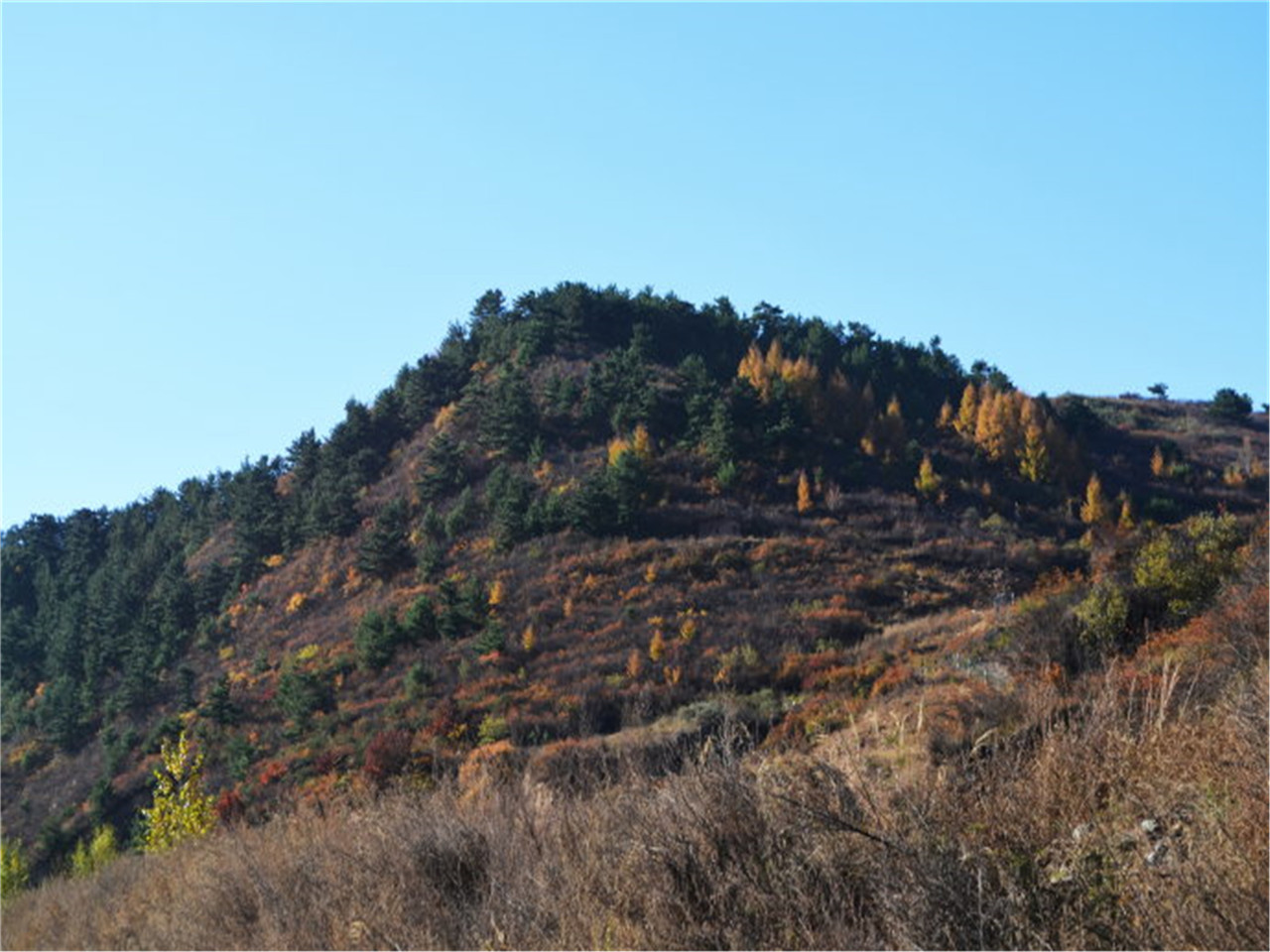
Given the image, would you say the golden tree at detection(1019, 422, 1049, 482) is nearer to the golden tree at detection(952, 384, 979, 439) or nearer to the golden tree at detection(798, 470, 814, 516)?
the golden tree at detection(952, 384, 979, 439)

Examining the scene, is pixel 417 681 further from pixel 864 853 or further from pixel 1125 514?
pixel 864 853

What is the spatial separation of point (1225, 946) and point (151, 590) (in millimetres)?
66179

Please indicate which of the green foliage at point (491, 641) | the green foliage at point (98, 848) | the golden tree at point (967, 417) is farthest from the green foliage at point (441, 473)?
the golden tree at point (967, 417)

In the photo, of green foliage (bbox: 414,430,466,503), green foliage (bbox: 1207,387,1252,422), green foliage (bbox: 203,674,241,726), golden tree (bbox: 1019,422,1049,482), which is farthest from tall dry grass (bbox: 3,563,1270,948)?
green foliage (bbox: 1207,387,1252,422)

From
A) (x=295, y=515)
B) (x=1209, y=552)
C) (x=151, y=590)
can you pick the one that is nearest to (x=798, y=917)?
(x=1209, y=552)

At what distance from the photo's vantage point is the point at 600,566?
4647 centimetres

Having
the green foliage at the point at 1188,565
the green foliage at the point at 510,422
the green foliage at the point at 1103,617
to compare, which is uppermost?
the green foliage at the point at 510,422

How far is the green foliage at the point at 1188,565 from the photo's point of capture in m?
20.1

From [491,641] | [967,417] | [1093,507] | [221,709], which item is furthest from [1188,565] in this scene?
[967,417]

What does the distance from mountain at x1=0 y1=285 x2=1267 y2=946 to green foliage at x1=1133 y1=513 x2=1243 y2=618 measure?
4.3 inches

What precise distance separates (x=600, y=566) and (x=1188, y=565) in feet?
90.1

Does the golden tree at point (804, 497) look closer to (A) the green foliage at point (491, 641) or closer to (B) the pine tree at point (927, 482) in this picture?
(B) the pine tree at point (927, 482)

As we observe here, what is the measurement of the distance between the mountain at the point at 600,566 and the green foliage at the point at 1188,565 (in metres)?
0.11

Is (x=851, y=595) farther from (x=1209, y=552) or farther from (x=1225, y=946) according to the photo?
(x=1225, y=946)
